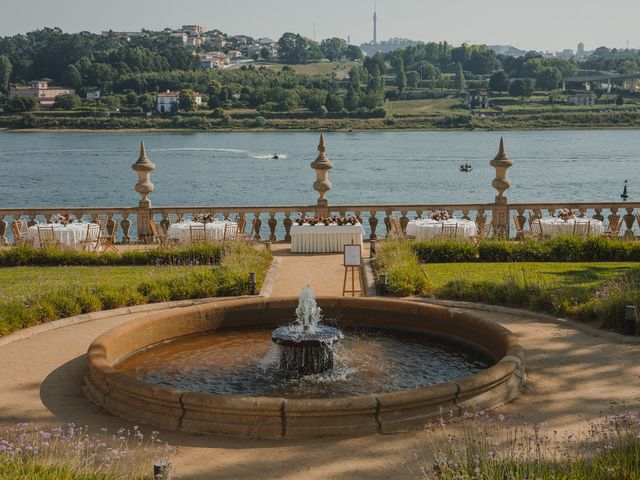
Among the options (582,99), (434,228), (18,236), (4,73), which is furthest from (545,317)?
(4,73)

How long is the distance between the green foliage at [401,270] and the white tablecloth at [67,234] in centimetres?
666

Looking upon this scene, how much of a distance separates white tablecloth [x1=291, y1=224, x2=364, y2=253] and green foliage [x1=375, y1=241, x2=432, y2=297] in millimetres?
1713

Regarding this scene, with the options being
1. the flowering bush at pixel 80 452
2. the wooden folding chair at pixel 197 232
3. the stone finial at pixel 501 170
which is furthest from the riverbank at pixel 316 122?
the flowering bush at pixel 80 452

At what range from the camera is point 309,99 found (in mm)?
146750

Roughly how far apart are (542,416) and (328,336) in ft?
8.91

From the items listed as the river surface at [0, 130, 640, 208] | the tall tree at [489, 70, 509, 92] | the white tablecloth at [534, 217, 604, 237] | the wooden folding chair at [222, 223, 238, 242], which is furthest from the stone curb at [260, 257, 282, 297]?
the tall tree at [489, 70, 509, 92]

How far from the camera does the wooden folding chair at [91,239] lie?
19.0 m

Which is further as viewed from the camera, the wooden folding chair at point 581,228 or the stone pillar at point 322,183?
the stone pillar at point 322,183

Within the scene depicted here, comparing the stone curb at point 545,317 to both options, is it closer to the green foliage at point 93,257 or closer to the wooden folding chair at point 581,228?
the green foliage at point 93,257

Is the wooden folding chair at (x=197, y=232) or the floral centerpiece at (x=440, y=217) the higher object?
the floral centerpiece at (x=440, y=217)

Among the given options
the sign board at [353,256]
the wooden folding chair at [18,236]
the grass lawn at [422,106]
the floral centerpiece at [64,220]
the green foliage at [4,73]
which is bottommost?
the grass lawn at [422,106]

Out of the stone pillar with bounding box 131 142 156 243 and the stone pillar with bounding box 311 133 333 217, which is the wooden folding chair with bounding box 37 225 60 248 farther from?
the stone pillar with bounding box 311 133 333 217

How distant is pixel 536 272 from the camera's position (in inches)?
617

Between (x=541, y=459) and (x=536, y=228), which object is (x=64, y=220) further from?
(x=541, y=459)
